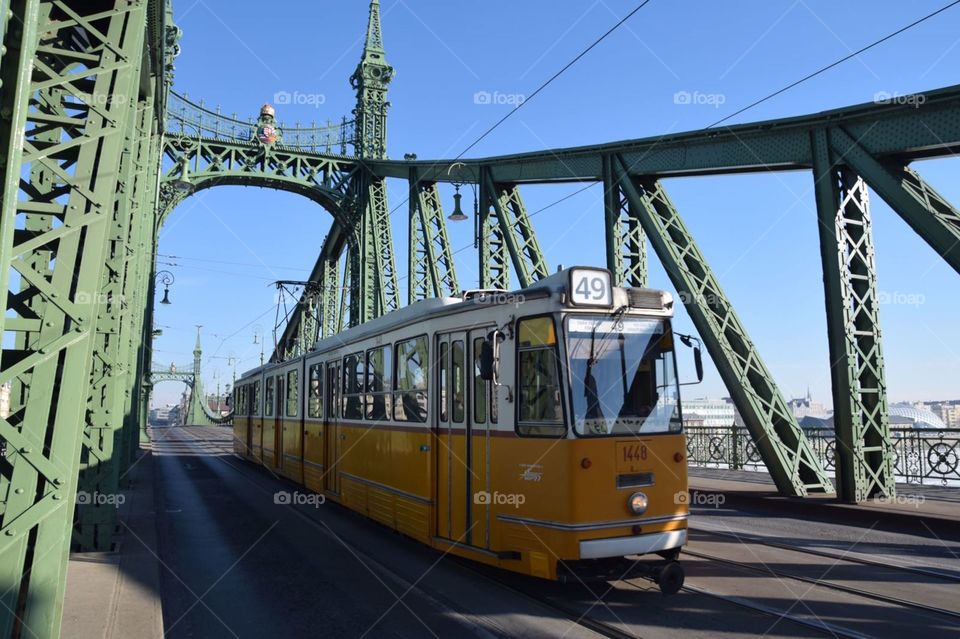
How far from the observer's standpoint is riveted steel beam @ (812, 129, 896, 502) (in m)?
11.5

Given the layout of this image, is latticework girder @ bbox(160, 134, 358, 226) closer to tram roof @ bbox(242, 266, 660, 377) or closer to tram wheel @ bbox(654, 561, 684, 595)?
tram roof @ bbox(242, 266, 660, 377)

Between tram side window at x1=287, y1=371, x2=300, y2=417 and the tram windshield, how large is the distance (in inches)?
367

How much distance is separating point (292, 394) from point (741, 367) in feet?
30.0

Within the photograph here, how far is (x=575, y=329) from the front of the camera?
267 inches

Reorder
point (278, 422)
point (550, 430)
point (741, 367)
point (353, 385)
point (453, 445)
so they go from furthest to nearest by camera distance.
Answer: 1. point (278, 422)
2. point (741, 367)
3. point (353, 385)
4. point (453, 445)
5. point (550, 430)

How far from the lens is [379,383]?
32.2ft

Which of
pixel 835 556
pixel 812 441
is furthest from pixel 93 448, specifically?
pixel 812 441

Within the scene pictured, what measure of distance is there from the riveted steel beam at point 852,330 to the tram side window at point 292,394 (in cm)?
1013

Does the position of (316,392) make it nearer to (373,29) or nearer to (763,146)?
(763,146)

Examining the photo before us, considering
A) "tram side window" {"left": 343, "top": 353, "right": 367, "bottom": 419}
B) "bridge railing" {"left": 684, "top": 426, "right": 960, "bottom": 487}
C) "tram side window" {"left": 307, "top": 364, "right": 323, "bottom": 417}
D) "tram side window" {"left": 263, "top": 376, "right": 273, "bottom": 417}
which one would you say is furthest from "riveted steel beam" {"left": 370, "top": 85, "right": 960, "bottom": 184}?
"tram side window" {"left": 263, "top": 376, "right": 273, "bottom": 417}

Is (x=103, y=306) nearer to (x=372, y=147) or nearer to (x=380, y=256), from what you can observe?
(x=380, y=256)

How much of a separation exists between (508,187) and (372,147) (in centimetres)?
1123
